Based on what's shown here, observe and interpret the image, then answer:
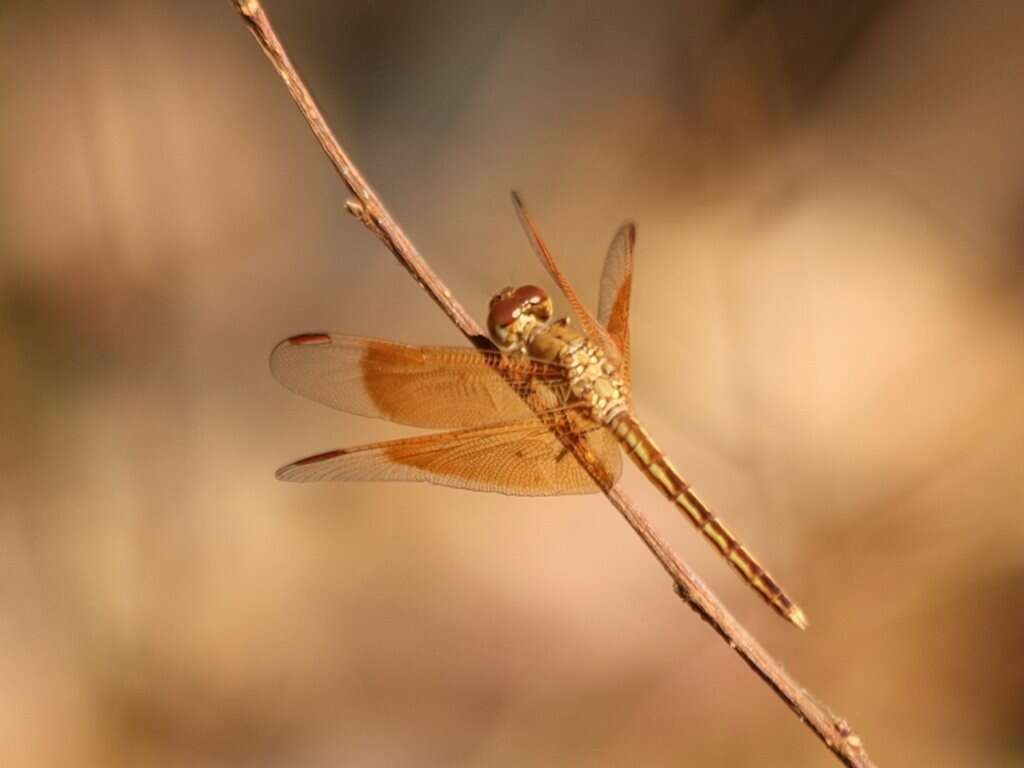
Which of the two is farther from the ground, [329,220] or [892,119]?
[329,220]

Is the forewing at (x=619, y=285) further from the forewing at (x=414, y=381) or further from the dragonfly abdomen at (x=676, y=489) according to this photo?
the forewing at (x=414, y=381)

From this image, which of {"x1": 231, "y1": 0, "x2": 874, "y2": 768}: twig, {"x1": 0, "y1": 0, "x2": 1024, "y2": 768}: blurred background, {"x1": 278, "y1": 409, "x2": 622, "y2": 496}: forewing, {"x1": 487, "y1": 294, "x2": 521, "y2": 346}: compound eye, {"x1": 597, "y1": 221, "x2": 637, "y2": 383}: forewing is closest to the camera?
{"x1": 231, "y1": 0, "x2": 874, "y2": 768}: twig

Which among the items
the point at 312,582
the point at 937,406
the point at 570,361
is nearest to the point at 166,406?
the point at 312,582

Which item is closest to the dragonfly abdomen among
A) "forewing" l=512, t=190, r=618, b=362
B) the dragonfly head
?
"forewing" l=512, t=190, r=618, b=362

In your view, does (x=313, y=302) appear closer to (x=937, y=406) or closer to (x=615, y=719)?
(x=615, y=719)

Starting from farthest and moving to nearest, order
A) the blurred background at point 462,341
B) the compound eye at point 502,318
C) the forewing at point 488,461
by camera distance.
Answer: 1. the blurred background at point 462,341
2. the compound eye at point 502,318
3. the forewing at point 488,461

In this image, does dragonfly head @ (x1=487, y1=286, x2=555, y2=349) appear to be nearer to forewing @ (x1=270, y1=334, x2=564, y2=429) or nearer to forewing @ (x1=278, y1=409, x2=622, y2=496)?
forewing @ (x1=270, y1=334, x2=564, y2=429)

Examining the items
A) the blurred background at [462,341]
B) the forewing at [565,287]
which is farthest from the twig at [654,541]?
the blurred background at [462,341]
